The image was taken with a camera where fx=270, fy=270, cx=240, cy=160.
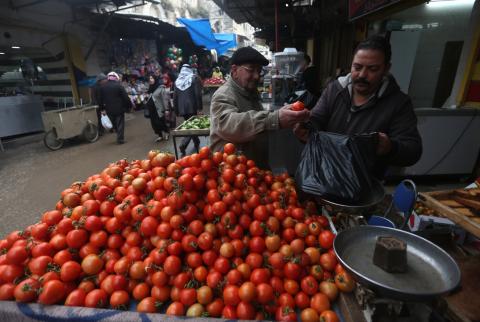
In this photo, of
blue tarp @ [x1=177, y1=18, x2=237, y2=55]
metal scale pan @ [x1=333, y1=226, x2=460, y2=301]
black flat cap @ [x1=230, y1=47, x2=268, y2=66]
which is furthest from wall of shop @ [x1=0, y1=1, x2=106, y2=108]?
metal scale pan @ [x1=333, y1=226, x2=460, y2=301]

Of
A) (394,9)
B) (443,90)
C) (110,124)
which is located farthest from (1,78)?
(443,90)

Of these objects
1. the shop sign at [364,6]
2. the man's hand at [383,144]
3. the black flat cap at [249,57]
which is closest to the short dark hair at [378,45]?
the man's hand at [383,144]

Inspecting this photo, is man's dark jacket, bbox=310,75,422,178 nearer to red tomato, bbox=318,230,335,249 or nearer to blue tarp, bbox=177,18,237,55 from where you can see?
red tomato, bbox=318,230,335,249

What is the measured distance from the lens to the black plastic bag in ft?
5.15

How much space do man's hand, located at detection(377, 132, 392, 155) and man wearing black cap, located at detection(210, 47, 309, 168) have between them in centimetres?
52

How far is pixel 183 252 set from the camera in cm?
159

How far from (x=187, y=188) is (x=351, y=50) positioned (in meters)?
8.01

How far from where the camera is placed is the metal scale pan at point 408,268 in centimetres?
94

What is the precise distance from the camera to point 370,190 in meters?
1.64

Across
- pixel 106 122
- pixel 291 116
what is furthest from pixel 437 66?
pixel 106 122

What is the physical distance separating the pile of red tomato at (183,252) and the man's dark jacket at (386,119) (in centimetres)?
82

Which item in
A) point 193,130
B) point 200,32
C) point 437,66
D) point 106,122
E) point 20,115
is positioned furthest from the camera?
point 200,32

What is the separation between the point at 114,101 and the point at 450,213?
901cm

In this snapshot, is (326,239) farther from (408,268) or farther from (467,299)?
(467,299)
